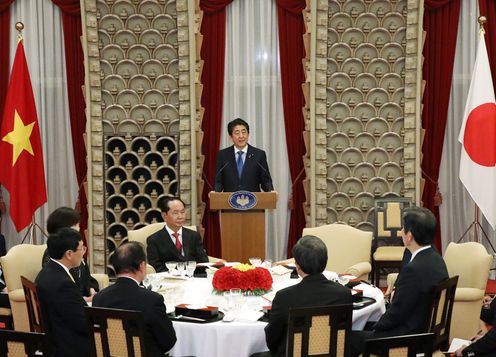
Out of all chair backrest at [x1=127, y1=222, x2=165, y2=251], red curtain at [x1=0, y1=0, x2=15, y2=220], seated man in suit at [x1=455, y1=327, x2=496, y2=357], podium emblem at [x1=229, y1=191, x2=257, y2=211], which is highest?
red curtain at [x1=0, y1=0, x2=15, y2=220]

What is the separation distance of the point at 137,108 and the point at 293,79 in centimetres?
184

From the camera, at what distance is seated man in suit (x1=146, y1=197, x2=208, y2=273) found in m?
5.78

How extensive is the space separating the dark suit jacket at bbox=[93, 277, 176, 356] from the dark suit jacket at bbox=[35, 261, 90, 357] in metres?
0.31

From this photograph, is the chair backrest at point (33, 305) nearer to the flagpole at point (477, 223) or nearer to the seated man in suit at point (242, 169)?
the seated man in suit at point (242, 169)

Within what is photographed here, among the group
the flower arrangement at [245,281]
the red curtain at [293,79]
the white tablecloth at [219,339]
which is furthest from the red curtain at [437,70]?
the white tablecloth at [219,339]

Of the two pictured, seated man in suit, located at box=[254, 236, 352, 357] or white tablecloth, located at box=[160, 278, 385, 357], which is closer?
seated man in suit, located at box=[254, 236, 352, 357]

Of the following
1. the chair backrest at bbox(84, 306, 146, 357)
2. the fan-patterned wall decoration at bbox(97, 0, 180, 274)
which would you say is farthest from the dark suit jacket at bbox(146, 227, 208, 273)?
the chair backrest at bbox(84, 306, 146, 357)

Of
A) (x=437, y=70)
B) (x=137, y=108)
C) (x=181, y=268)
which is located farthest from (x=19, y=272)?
(x=437, y=70)

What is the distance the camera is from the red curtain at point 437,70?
809cm

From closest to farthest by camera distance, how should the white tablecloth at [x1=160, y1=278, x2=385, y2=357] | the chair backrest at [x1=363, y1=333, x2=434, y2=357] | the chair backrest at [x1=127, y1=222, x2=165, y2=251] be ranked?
the chair backrest at [x1=363, y1=333, x2=434, y2=357] < the white tablecloth at [x1=160, y1=278, x2=385, y2=357] < the chair backrest at [x1=127, y1=222, x2=165, y2=251]

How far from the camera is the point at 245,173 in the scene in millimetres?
6992

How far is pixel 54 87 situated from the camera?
832cm

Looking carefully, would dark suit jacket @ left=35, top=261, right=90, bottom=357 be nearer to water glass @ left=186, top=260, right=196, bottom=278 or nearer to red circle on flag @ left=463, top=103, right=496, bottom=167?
water glass @ left=186, top=260, right=196, bottom=278

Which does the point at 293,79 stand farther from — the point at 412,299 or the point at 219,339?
the point at 219,339
